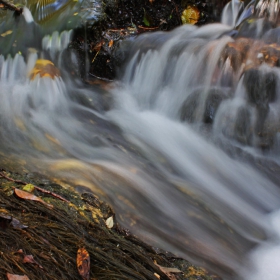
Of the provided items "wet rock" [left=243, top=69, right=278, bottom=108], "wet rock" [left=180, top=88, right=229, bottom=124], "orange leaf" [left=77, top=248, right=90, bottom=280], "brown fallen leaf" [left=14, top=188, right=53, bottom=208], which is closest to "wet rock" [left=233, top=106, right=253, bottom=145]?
"wet rock" [left=243, top=69, right=278, bottom=108]

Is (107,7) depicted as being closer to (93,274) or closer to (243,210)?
(243,210)

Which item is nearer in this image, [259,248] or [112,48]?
[259,248]

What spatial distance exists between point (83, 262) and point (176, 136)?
298 cm

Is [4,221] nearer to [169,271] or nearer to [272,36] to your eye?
[169,271]

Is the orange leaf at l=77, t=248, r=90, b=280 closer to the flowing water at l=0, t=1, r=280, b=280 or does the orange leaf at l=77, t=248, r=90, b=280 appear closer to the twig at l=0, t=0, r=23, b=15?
the flowing water at l=0, t=1, r=280, b=280

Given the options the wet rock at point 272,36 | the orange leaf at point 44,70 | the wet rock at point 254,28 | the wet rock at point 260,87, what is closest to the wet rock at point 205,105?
the wet rock at point 260,87

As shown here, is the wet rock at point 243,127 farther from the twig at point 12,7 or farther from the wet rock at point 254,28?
the twig at point 12,7

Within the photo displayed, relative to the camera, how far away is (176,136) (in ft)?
15.4

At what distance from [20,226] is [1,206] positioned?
28 cm

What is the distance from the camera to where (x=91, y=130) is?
177 inches

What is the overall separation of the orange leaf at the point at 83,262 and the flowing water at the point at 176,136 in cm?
83

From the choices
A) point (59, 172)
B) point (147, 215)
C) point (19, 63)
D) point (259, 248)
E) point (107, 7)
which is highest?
point (107, 7)

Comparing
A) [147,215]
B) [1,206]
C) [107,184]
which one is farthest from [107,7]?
[1,206]

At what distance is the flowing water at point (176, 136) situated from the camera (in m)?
2.99
